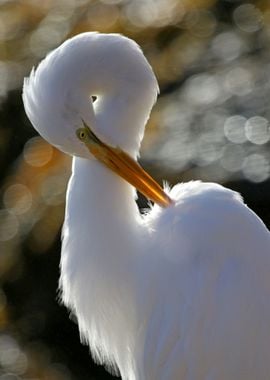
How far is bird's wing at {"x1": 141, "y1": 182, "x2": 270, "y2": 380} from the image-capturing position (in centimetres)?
333

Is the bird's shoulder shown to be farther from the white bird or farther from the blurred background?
the blurred background

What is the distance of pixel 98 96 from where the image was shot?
11.3 ft

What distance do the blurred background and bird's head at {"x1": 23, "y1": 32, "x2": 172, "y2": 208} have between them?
1514 millimetres

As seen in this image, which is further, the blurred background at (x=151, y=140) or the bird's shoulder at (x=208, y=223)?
the blurred background at (x=151, y=140)

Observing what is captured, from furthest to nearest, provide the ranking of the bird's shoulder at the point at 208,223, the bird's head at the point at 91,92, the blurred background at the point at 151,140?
the blurred background at the point at 151,140 < the bird's shoulder at the point at 208,223 < the bird's head at the point at 91,92

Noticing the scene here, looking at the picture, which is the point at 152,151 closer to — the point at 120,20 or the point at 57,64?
the point at 120,20

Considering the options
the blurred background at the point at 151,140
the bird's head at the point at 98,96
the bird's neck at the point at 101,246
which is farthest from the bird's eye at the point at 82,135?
the blurred background at the point at 151,140

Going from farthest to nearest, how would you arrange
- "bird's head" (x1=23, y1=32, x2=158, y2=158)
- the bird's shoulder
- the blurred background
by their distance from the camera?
the blurred background < the bird's shoulder < "bird's head" (x1=23, y1=32, x2=158, y2=158)

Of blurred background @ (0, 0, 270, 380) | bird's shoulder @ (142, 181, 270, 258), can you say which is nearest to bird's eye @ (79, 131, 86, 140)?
bird's shoulder @ (142, 181, 270, 258)

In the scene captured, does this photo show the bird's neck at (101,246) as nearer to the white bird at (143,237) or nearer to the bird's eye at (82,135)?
the white bird at (143,237)

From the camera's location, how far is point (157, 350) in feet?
11.2

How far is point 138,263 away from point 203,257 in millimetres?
214

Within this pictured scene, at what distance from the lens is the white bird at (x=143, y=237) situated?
3.31 meters

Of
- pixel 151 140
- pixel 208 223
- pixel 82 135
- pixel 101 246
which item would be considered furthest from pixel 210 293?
pixel 151 140
